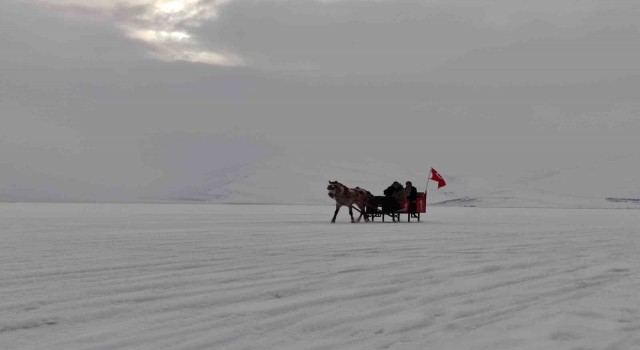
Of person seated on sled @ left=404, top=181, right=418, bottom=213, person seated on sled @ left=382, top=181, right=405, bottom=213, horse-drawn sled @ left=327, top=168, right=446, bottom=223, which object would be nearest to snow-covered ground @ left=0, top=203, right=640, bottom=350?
Answer: horse-drawn sled @ left=327, top=168, right=446, bottom=223

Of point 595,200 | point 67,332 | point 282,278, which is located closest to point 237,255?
point 282,278

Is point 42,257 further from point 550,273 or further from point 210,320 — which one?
point 550,273

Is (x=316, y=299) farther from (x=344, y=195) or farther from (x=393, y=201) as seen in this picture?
(x=393, y=201)

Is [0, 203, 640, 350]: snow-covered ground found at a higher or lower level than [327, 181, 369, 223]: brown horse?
lower

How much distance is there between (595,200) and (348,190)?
11434 cm

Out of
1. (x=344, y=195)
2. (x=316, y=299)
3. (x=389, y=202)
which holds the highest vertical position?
(x=344, y=195)

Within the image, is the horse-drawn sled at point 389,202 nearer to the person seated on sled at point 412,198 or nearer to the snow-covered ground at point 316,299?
the person seated on sled at point 412,198

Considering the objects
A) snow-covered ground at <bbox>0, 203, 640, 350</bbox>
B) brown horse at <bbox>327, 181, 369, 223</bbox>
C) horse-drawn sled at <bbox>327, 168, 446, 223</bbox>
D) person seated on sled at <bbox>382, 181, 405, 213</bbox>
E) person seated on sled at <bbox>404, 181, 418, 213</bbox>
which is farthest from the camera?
person seated on sled at <bbox>404, 181, 418, 213</bbox>

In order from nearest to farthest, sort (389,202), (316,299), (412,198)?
(316,299) < (389,202) < (412,198)

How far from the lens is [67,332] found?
13.6 ft

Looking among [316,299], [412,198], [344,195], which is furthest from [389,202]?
[316,299]

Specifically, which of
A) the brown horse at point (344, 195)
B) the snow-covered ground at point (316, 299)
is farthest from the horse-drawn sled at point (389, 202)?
the snow-covered ground at point (316, 299)

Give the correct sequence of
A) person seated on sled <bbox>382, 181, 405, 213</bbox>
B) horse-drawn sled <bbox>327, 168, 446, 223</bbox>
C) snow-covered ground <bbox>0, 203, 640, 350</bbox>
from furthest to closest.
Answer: person seated on sled <bbox>382, 181, 405, 213</bbox> → horse-drawn sled <bbox>327, 168, 446, 223</bbox> → snow-covered ground <bbox>0, 203, 640, 350</bbox>

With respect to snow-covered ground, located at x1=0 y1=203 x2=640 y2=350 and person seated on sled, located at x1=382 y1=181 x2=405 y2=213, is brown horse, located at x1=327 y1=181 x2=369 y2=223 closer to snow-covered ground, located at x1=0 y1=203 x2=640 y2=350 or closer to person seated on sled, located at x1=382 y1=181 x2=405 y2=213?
person seated on sled, located at x1=382 y1=181 x2=405 y2=213
